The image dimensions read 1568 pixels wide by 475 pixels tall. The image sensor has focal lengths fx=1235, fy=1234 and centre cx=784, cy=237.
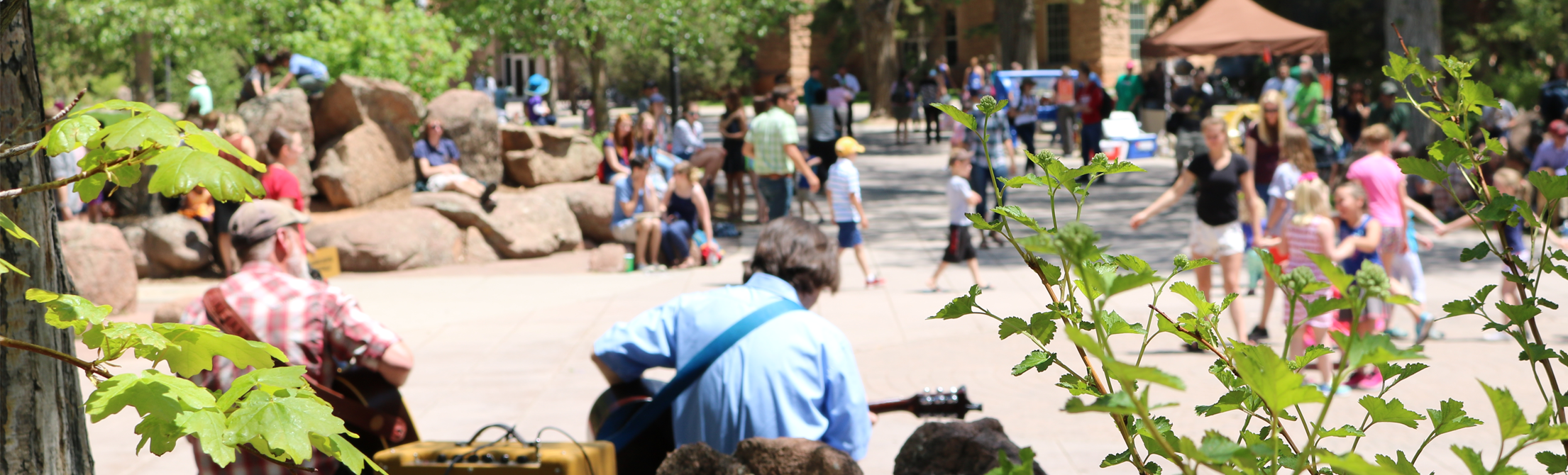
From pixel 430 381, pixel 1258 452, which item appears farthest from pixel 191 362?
pixel 430 381

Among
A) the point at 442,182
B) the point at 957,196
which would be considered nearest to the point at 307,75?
the point at 442,182

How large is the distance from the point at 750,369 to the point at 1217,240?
493 cm

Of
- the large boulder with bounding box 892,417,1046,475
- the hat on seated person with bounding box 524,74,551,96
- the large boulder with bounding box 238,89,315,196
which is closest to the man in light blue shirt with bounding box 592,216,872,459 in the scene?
the large boulder with bounding box 892,417,1046,475

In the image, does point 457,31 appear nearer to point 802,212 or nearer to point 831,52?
point 802,212

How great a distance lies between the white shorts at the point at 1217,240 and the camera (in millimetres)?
7344

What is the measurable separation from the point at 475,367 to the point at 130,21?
17105 mm

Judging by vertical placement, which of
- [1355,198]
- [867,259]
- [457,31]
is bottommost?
[867,259]

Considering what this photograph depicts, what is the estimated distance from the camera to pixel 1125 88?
2267cm

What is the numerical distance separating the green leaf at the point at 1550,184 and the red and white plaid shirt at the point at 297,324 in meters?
2.85

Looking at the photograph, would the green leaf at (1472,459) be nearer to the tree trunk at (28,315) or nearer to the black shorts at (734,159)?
the tree trunk at (28,315)

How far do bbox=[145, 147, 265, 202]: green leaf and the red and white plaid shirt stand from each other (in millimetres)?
2063

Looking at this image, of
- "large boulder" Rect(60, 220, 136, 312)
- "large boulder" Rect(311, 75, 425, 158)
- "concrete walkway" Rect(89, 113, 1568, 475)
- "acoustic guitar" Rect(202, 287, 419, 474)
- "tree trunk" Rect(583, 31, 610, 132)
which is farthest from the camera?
"tree trunk" Rect(583, 31, 610, 132)

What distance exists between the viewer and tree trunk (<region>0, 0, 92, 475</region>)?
6.39 feet

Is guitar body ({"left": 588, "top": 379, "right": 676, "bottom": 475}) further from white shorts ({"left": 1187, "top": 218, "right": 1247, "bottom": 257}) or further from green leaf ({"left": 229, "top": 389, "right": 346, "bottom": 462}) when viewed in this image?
white shorts ({"left": 1187, "top": 218, "right": 1247, "bottom": 257})
